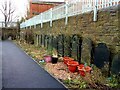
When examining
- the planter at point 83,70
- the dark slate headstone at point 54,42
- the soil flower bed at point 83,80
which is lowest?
the soil flower bed at point 83,80

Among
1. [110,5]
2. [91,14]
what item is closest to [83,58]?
[91,14]

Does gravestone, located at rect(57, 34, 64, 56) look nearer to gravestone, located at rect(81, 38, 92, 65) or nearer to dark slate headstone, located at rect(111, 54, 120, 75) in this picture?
gravestone, located at rect(81, 38, 92, 65)

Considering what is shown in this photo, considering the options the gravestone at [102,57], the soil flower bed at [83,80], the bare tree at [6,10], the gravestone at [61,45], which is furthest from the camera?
the bare tree at [6,10]

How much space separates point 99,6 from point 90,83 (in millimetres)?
2499

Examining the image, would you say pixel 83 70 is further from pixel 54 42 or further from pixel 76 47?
pixel 54 42

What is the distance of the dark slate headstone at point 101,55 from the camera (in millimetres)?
5863

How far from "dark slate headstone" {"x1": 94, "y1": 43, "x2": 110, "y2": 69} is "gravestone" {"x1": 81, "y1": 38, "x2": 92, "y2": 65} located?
0.45 meters

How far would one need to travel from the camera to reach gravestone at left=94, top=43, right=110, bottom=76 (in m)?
5.85

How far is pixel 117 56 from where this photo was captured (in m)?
5.38

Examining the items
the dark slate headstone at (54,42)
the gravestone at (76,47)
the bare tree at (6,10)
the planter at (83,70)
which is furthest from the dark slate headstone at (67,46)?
the bare tree at (6,10)

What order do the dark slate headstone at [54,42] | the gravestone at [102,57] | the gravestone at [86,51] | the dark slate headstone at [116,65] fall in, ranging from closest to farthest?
1. the dark slate headstone at [116,65]
2. the gravestone at [102,57]
3. the gravestone at [86,51]
4. the dark slate headstone at [54,42]

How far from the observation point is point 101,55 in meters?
6.11

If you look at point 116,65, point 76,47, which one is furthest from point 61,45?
point 116,65

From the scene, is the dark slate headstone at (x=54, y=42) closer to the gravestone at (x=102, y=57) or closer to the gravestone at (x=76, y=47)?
the gravestone at (x=76, y=47)
